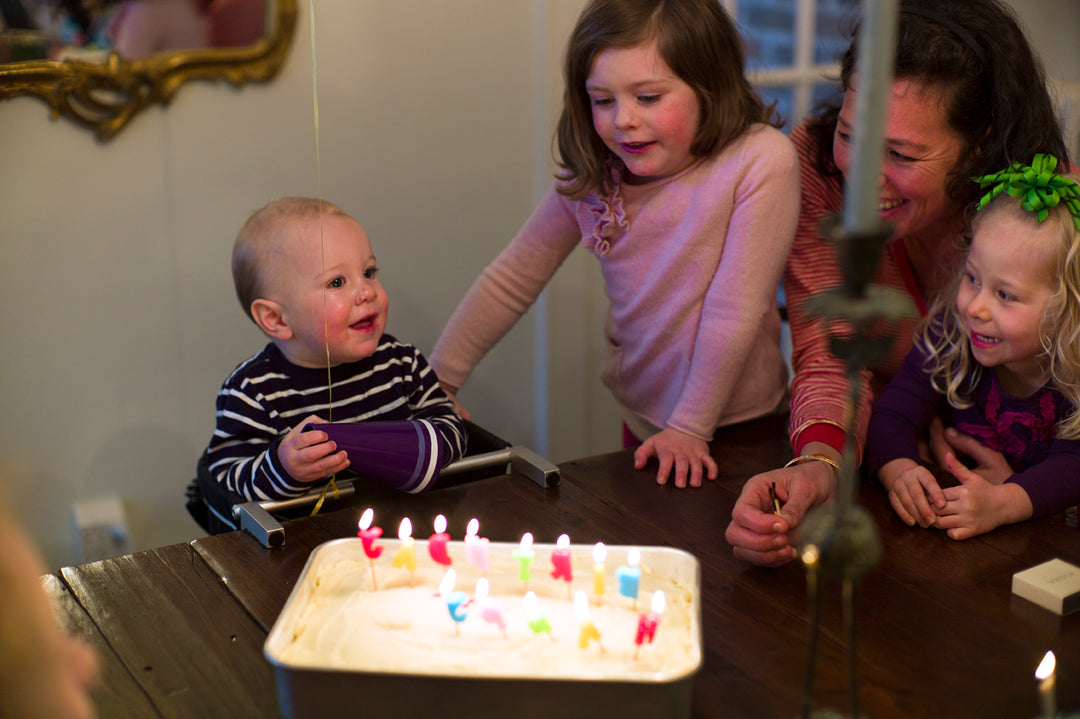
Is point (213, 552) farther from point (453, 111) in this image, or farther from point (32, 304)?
point (453, 111)

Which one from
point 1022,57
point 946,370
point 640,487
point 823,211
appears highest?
point 1022,57

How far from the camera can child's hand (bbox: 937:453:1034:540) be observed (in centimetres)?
102

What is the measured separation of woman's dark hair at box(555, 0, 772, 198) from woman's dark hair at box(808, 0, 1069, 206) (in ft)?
0.74

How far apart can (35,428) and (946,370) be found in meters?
1.18

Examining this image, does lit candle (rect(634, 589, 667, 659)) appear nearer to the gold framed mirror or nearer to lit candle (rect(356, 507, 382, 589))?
lit candle (rect(356, 507, 382, 589))

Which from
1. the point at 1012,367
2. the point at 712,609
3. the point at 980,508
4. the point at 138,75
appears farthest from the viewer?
the point at 138,75

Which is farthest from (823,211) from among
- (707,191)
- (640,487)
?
(640,487)

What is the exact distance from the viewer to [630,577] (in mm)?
750

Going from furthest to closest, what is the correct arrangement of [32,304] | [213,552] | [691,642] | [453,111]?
[453,111]
[32,304]
[213,552]
[691,642]

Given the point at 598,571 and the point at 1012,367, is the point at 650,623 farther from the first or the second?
the point at 1012,367

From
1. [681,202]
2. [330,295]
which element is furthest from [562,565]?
[681,202]

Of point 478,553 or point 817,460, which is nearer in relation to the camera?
point 478,553

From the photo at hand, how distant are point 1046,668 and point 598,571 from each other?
0.37m

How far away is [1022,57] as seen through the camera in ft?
3.94
